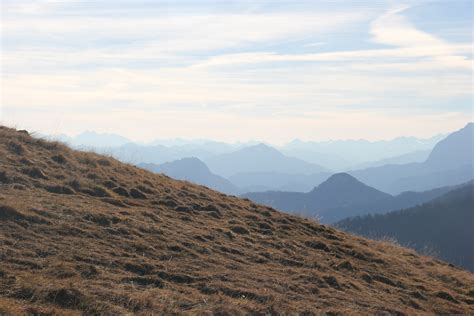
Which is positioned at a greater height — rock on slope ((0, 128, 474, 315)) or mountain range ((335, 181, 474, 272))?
rock on slope ((0, 128, 474, 315))

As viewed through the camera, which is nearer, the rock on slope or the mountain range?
the rock on slope

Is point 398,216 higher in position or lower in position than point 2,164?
lower

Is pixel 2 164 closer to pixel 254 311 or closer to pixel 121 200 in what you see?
pixel 121 200

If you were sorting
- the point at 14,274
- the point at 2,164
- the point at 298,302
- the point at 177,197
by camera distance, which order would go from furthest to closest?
the point at 177,197 < the point at 2,164 < the point at 298,302 < the point at 14,274

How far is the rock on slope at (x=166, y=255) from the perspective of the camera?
32.6ft

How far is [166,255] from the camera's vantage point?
42.5 feet

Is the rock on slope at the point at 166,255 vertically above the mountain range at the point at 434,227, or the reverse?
the rock on slope at the point at 166,255

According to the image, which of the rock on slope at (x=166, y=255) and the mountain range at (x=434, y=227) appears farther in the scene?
the mountain range at (x=434, y=227)

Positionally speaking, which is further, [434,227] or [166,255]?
[434,227]

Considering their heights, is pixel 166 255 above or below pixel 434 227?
above

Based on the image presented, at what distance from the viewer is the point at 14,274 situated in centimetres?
951

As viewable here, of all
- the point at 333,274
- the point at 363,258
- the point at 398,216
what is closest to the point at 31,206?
the point at 333,274

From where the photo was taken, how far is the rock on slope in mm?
9938

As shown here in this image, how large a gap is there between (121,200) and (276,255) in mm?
5708
